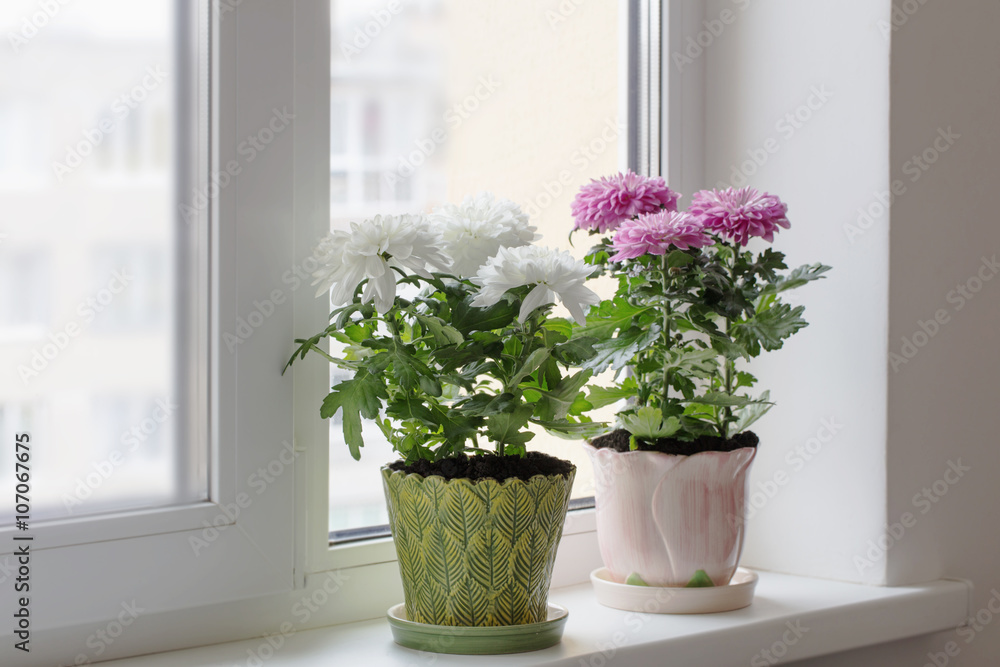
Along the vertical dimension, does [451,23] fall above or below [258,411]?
above

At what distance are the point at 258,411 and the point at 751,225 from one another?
1.91 ft

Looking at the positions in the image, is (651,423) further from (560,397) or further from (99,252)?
(99,252)

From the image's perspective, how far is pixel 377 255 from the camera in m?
0.86

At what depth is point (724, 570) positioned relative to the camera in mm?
1085

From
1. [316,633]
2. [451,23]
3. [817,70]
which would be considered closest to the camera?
[316,633]

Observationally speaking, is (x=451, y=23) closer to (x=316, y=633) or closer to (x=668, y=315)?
(x=668, y=315)

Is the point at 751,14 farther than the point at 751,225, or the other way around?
the point at 751,14

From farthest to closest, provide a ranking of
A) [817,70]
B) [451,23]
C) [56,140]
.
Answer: [817,70] → [451,23] → [56,140]

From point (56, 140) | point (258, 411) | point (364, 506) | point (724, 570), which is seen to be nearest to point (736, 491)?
point (724, 570)
